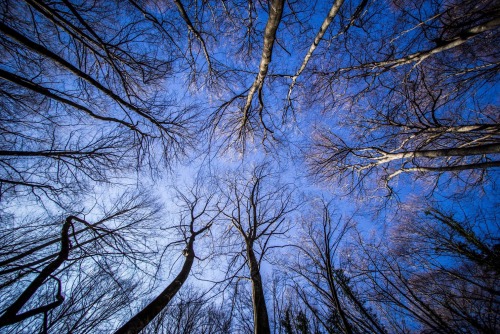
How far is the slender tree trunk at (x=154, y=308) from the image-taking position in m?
3.43

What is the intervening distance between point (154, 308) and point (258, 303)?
227cm

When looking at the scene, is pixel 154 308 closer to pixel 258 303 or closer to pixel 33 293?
pixel 258 303

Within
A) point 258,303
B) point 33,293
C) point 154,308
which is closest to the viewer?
point 33,293

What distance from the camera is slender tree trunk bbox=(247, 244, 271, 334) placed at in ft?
11.9

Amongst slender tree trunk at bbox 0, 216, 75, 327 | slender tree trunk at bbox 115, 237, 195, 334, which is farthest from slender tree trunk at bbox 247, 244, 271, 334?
slender tree trunk at bbox 0, 216, 75, 327

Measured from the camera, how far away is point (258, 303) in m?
4.09

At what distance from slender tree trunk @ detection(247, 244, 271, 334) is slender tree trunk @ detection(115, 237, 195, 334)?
1989 millimetres

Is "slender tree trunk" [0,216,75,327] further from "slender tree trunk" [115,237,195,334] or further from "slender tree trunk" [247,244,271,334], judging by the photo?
"slender tree trunk" [247,244,271,334]

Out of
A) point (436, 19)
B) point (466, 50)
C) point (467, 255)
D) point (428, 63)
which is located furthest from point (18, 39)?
point (467, 255)

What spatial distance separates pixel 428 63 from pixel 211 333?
13175 mm

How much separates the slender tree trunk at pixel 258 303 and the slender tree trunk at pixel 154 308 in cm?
199

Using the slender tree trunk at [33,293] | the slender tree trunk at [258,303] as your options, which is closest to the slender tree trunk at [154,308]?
the slender tree trunk at [33,293]

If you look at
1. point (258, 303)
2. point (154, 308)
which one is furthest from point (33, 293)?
point (258, 303)

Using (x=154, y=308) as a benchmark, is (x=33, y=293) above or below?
above
